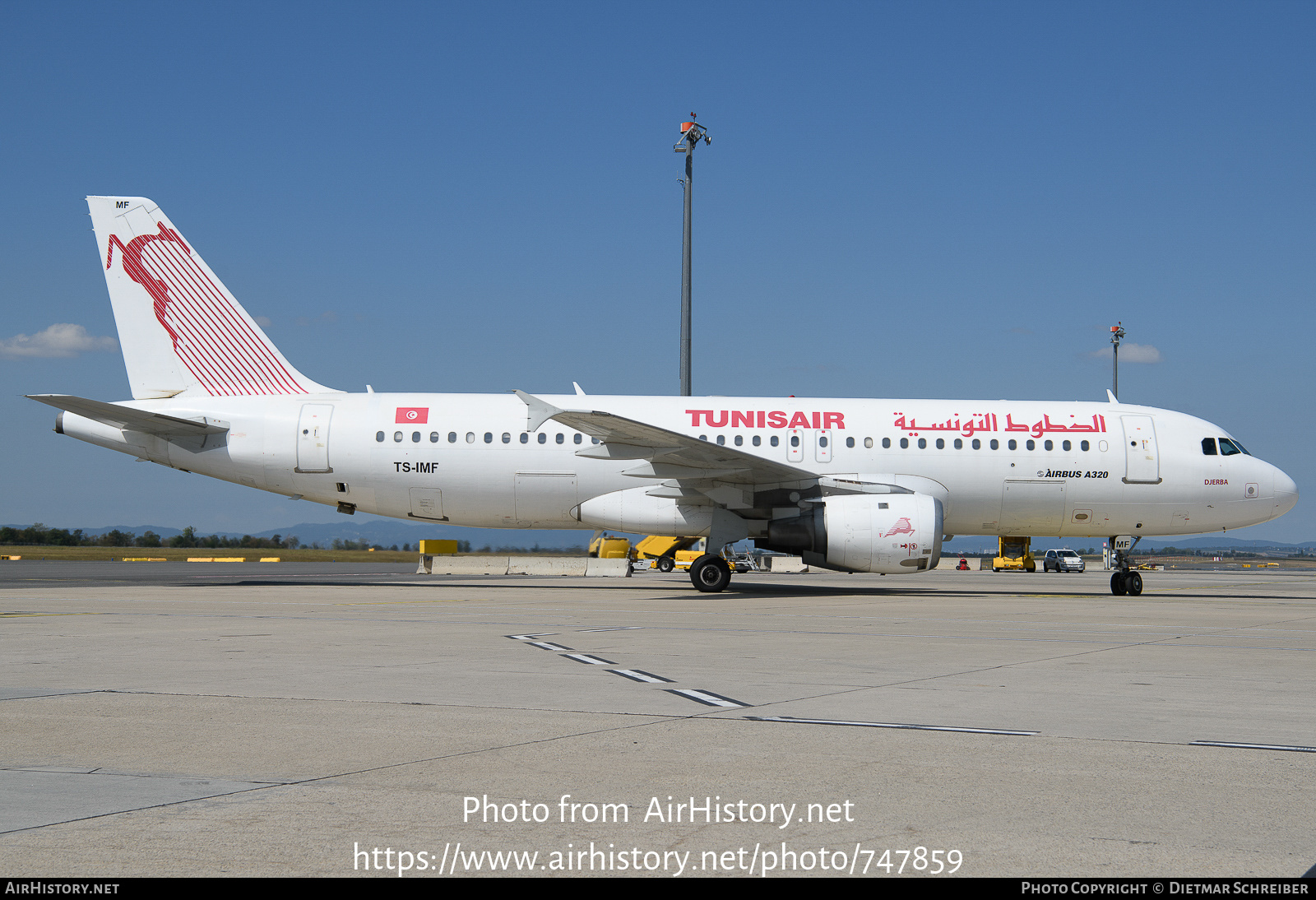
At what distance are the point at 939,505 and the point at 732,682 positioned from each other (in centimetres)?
1341

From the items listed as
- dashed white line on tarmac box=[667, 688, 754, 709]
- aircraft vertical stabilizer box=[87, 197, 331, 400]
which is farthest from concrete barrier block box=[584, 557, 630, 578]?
dashed white line on tarmac box=[667, 688, 754, 709]

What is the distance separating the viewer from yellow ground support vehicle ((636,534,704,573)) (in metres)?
40.6

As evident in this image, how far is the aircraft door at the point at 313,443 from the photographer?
2255 centimetres

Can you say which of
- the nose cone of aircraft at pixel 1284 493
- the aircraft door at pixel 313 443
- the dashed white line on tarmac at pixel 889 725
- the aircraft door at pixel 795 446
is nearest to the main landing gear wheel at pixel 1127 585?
the nose cone of aircraft at pixel 1284 493

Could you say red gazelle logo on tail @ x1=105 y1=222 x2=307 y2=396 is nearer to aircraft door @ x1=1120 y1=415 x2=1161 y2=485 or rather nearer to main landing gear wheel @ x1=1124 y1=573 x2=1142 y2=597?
aircraft door @ x1=1120 y1=415 x2=1161 y2=485

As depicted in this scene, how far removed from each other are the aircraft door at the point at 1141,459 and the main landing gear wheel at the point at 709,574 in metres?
9.01

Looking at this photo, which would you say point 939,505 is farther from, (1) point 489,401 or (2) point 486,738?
(2) point 486,738

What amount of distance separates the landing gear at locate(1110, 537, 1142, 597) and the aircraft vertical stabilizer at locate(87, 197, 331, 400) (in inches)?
708

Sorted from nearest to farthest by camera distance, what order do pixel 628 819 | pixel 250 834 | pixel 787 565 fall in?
pixel 250 834, pixel 628 819, pixel 787 565

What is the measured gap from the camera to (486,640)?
11.3 meters

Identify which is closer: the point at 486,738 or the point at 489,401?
the point at 486,738

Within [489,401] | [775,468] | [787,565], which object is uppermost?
[489,401]
